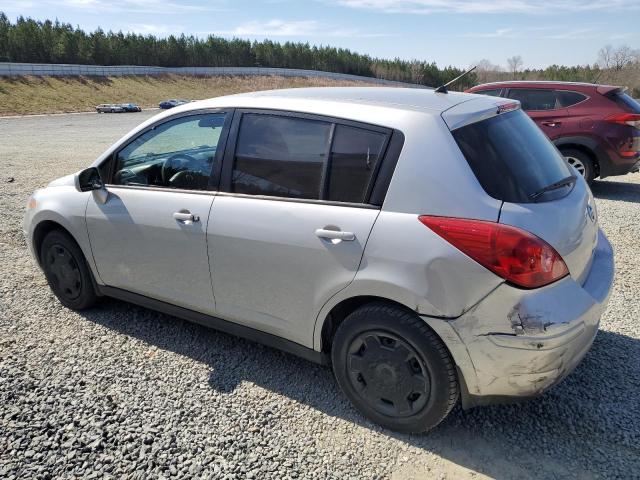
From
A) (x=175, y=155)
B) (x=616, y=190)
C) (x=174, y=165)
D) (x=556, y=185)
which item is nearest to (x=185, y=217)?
(x=174, y=165)

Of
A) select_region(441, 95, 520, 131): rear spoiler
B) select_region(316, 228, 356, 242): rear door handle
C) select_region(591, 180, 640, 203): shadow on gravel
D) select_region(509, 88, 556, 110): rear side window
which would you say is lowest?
select_region(591, 180, 640, 203): shadow on gravel

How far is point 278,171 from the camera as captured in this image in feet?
9.54

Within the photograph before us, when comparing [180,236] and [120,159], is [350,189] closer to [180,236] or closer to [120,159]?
[180,236]

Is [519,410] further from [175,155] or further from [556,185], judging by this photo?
Answer: [175,155]

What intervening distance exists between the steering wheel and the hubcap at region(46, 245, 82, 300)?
48.0 inches

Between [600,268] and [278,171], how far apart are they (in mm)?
1944

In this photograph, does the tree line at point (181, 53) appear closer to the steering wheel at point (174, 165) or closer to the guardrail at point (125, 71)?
the guardrail at point (125, 71)

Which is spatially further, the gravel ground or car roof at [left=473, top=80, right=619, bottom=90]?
car roof at [left=473, top=80, right=619, bottom=90]

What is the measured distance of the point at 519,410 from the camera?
9.53 feet

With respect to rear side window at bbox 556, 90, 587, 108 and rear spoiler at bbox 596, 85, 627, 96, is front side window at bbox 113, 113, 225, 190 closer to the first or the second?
rear side window at bbox 556, 90, 587, 108

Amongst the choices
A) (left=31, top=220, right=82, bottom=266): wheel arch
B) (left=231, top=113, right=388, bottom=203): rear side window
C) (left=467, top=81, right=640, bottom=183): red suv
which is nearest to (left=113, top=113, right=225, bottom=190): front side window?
(left=231, top=113, right=388, bottom=203): rear side window

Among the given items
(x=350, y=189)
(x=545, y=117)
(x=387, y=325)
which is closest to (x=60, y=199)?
(x=350, y=189)

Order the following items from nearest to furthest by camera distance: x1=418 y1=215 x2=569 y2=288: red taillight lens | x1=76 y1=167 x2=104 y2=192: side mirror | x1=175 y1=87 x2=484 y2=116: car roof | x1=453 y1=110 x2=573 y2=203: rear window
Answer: x1=418 y1=215 x2=569 y2=288: red taillight lens
x1=453 y1=110 x2=573 y2=203: rear window
x1=175 y1=87 x2=484 y2=116: car roof
x1=76 y1=167 x2=104 y2=192: side mirror

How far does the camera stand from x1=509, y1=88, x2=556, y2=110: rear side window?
8.80 metres
